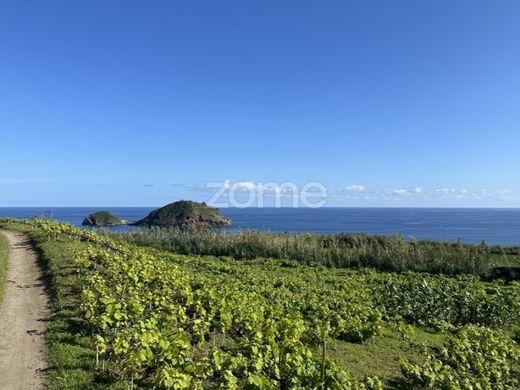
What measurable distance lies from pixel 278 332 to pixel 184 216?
78259mm

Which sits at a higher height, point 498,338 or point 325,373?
point 325,373

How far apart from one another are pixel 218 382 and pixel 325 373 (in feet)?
4.91

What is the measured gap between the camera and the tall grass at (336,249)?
20469 mm

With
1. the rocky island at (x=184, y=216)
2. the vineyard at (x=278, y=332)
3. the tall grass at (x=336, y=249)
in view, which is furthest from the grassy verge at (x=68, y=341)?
the rocky island at (x=184, y=216)

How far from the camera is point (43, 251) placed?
14.8m

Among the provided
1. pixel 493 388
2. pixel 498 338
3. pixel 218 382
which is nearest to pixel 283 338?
pixel 218 382

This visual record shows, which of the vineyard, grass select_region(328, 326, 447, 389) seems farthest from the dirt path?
grass select_region(328, 326, 447, 389)

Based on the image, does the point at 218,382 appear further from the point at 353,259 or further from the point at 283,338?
the point at 353,259

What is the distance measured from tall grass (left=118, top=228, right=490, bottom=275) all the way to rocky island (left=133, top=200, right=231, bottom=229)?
51115 mm

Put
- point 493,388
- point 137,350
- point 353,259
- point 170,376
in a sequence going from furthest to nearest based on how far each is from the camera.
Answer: point 353,259 < point 493,388 < point 137,350 < point 170,376

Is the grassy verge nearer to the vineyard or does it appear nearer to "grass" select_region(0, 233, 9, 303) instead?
the vineyard

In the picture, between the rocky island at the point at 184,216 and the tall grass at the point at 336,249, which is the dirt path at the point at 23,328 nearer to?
the tall grass at the point at 336,249

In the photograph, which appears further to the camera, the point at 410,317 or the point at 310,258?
the point at 310,258

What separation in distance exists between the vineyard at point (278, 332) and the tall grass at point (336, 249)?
5544 millimetres
